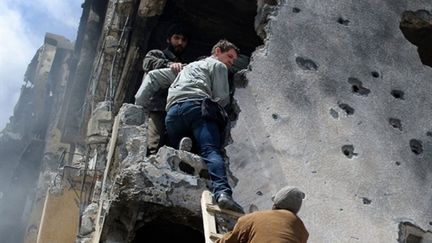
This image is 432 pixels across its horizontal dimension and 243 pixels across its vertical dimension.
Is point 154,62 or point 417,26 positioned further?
point 417,26

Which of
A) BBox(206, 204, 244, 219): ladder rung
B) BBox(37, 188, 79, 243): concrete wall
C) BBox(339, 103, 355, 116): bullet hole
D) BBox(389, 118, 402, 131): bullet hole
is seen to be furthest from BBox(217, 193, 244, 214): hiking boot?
BBox(37, 188, 79, 243): concrete wall

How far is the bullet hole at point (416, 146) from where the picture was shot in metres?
5.95

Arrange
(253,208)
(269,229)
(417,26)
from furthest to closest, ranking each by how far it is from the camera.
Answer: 1. (417,26)
2. (253,208)
3. (269,229)

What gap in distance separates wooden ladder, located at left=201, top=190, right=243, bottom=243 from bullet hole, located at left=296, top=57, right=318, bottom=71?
5.42ft

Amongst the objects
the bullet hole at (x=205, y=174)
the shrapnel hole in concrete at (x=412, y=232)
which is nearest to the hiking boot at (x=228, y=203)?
the bullet hole at (x=205, y=174)

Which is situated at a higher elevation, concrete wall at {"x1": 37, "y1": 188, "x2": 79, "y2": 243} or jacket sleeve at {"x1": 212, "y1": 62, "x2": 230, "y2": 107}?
jacket sleeve at {"x1": 212, "y1": 62, "x2": 230, "y2": 107}

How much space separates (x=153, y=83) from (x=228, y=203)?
1643 mm

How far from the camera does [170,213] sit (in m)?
5.38

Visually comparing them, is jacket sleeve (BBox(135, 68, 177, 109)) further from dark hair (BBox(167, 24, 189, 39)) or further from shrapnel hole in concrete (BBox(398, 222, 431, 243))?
shrapnel hole in concrete (BBox(398, 222, 431, 243))

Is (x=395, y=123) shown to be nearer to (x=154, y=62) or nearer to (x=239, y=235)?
(x=154, y=62)

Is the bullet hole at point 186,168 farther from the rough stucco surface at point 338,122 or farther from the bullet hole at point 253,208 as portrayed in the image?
the bullet hole at point 253,208

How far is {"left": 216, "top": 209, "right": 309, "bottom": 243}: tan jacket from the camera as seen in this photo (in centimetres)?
369

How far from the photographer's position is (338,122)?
5.88m

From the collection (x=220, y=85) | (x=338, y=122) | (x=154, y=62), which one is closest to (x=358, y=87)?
(x=338, y=122)
